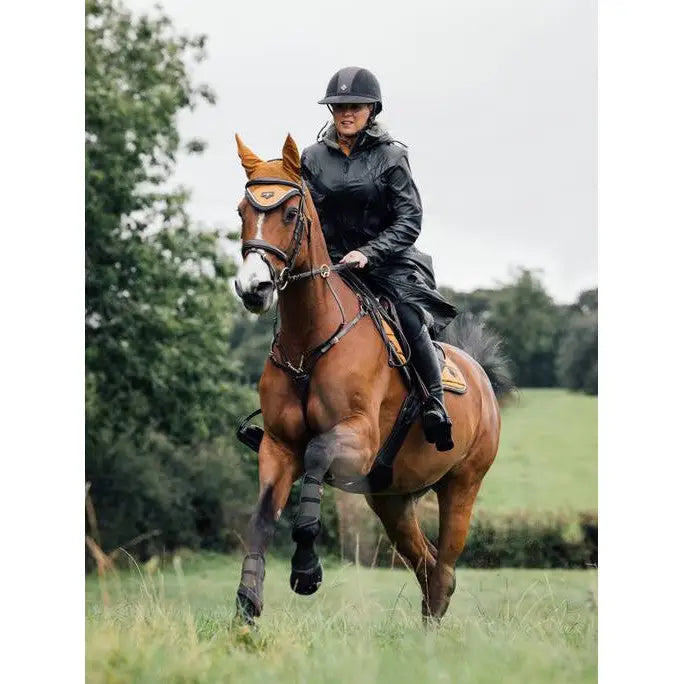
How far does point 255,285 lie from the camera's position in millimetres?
5602

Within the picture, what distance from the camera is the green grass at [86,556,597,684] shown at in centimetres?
569

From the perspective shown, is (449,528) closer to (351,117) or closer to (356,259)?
(356,259)

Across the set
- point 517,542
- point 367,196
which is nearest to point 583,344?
point 517,542

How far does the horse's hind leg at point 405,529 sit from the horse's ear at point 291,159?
2.47 meters

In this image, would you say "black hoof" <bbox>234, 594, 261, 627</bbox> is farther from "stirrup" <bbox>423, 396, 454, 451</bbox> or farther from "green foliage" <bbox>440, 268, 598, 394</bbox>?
"green foliage" <bbox>440, 268, 598, 394</bbox>

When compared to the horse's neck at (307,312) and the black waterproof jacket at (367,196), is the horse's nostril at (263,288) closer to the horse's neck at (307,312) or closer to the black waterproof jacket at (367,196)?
the horse's neck at (307,312)

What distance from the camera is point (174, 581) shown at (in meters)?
7.79

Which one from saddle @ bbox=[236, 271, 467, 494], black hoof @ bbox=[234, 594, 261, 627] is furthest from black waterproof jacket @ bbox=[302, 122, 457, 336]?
black hoof @ bbox=[234, 594, 261, 627]

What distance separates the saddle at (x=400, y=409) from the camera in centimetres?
673

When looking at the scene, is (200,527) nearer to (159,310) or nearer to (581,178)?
(159,310)

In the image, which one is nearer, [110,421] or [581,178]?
[581,178]
